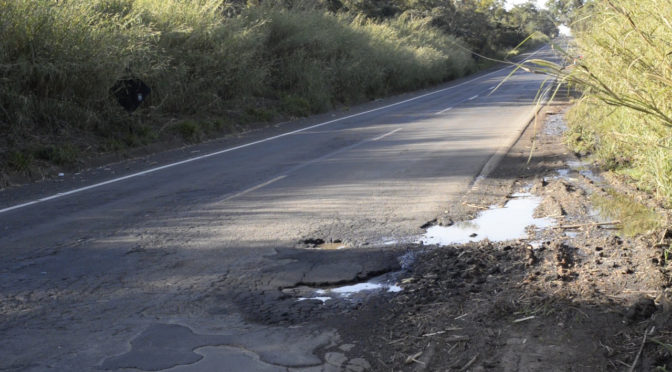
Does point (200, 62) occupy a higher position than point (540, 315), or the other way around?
point (200, 62)

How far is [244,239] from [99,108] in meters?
8.96

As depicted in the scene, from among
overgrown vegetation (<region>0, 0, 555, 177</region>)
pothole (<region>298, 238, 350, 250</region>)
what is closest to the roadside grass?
overgrown vegetation (<region>0, 0, 555, 177</region>)

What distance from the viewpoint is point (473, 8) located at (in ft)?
232

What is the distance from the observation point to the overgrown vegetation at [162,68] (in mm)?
12266

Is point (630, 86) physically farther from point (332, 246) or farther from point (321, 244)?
point (321, 244)

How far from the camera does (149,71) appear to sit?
1566cm

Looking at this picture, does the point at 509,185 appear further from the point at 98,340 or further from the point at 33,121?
the point at 33,121

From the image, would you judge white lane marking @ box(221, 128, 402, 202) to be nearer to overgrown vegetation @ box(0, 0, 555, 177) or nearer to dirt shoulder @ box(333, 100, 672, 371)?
overgrown vegetation @ box(0, 0, 555, 177)

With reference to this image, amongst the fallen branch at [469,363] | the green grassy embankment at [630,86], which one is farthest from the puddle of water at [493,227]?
the fallen branch at [469,363]

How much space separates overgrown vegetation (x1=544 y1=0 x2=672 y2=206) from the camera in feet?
13.6

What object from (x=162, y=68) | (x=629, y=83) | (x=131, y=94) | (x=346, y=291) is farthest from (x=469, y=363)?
(x=162, y=68)

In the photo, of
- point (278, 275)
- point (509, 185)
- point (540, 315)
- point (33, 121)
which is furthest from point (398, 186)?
point (33, 121)

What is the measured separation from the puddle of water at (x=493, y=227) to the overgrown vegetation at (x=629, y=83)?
1349mm

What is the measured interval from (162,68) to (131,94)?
102 centimetres
